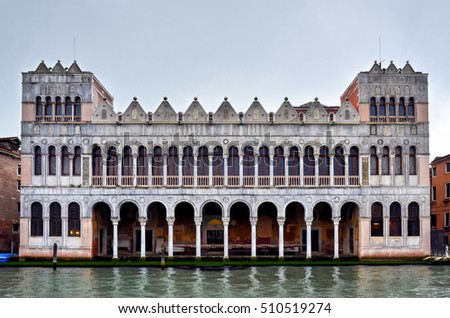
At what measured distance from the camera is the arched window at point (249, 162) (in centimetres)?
4200

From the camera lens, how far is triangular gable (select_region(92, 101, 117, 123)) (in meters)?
42.0

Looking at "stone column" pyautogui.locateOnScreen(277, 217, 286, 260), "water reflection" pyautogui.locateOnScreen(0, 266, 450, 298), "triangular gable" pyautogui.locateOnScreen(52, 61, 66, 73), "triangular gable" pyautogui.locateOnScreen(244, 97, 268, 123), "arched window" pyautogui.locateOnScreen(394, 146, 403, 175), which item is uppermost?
"triangular gable" pyautogui.locateOnScreen(52, 61, 66, 73)

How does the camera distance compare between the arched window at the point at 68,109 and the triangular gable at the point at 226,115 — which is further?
the arched window at the point at 68,109

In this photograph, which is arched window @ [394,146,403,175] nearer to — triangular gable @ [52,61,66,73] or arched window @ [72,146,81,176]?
arched window @ [72,146,81,176]

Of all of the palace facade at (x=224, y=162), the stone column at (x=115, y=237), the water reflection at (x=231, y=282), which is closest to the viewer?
the water reflection at (x=231, y=282)

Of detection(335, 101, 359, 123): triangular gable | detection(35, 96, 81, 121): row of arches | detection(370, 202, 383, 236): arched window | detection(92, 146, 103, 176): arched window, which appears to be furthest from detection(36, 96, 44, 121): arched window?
detection(370, 202, 383, 236): arched window

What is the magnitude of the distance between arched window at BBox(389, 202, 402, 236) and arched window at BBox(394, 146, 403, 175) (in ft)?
6.26

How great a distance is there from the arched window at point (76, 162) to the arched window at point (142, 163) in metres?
3.50

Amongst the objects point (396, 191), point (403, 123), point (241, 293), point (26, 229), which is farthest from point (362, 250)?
point (26, 229)

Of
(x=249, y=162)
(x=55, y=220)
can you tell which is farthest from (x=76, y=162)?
(x=249, y=162)

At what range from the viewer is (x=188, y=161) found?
4209 centimetres

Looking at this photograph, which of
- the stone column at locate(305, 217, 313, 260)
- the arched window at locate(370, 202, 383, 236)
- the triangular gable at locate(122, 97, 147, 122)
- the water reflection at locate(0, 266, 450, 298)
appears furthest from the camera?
the triangular gable at locate(122, 97, 147, 122)

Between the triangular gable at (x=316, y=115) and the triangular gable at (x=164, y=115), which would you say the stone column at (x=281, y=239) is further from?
the triangular gable at (x=164, y=115)

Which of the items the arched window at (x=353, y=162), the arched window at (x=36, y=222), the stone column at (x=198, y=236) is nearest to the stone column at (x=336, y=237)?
the arched window at (x=353, y=162)
